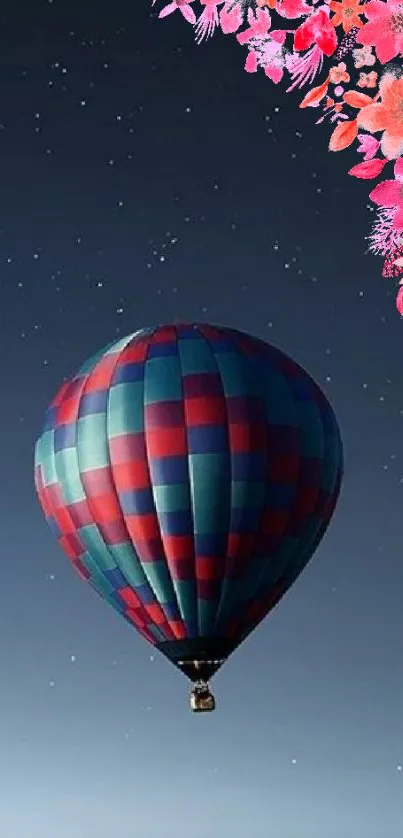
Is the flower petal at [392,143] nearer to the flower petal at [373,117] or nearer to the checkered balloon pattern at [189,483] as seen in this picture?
the flower petal at [373,117]

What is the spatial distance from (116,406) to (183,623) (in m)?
3.26

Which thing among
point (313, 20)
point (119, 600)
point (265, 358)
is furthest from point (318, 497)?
point (313, 20)

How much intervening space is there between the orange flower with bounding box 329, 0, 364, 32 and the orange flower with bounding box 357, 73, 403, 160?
49 centimetres

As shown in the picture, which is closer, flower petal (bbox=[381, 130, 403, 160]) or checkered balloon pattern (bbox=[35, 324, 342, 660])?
flower petal (bbox=[381, 130, 403, 160])

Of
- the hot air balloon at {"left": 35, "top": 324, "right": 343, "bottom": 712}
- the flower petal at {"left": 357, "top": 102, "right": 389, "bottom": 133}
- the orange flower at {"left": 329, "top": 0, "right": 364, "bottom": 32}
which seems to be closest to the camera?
the flower petal at {"left": 357, "top": 102, "right": 389, "bottom": 133}

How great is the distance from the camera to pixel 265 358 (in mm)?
17750

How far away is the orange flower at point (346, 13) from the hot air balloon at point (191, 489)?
33.8 feet

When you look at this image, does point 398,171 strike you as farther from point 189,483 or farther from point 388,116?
point 189,483

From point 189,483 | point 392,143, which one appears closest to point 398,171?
point 392,143

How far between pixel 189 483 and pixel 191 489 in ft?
0.29

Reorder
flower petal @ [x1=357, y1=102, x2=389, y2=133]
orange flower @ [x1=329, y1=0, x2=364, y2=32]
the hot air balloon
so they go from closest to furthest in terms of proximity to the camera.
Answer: flower petal @ [x1=357, y1=102, x2=389, y2=133]
orange flower @ [x1=329, y1=0, x2=364, y2=32]
the hot air balloon

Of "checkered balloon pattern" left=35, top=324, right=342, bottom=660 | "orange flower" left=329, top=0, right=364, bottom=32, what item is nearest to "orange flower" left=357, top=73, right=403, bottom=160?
"orange flower" left=329, top=0, right=364, bottom=32

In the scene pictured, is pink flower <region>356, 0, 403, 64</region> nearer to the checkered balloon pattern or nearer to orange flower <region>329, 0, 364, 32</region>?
orange flower <region>329, 0, 364, 32</region>

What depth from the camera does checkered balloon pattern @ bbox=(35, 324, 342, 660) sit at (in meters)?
16.5
